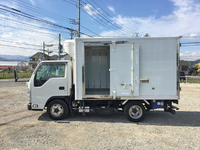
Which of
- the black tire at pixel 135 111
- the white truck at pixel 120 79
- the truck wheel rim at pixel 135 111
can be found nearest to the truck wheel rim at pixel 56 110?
the white truck at pixel 120 79

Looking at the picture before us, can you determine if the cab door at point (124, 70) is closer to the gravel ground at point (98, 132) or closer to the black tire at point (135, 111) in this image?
the black tire at point (135, 111)

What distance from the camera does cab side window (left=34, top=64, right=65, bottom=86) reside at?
17.4 feet

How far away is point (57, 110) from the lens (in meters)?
5.34

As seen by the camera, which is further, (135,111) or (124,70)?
(135,111)

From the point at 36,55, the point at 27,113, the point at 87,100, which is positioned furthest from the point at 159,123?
the point at 36,55

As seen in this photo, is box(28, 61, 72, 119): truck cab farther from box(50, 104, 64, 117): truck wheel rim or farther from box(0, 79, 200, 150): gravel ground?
box(0, 79, 200, 150): gravel ground

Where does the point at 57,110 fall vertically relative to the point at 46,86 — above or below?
below

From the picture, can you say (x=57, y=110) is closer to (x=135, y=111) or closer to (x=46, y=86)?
(x=46, y=86)

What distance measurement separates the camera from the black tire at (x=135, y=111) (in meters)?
5.12

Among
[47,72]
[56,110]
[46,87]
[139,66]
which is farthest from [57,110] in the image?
[139,66]

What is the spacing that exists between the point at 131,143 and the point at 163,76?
2410 millimetres

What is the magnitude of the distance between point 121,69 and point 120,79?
1.09 feet

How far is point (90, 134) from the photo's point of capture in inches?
168

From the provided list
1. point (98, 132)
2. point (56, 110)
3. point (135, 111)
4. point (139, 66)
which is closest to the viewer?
point (98, 132)
